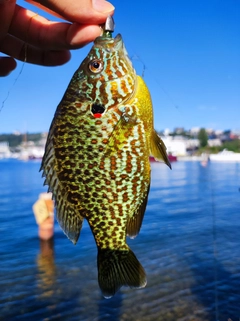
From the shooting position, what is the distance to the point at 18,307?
886 cm

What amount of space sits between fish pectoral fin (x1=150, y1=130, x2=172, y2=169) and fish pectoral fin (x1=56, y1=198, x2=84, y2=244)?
1.84 ft

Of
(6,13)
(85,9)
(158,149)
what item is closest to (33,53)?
(6,13)

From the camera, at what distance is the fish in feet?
6.94

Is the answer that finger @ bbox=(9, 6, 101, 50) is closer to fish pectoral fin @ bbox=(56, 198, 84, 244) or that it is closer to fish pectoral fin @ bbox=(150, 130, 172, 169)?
fish pectoral fin @ bbox=(150, 130, 172, 169)

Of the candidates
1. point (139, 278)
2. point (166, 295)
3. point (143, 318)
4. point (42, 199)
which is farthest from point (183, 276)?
point (139, 278)

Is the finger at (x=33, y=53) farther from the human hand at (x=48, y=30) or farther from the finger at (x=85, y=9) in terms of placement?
the finger at (x=85, y=9)

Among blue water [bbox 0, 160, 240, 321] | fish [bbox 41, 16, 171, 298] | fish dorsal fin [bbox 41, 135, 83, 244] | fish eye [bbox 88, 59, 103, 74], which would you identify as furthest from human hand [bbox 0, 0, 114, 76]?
blue water [bbox 0, 160, 240, 321]

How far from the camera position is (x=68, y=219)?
214cm

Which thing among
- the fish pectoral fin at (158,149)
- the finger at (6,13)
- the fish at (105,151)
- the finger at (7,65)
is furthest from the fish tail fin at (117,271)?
the finger at (7,65)

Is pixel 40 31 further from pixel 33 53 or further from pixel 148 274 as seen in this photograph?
pixel 148 274

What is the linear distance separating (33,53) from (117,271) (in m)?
1.96

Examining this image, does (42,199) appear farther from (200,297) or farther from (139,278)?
(139,278)

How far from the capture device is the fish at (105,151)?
212 centimetres

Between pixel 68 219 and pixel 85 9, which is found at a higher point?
pixel 85 9
